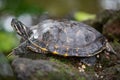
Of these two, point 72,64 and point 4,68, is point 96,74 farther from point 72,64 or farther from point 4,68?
point 4,68

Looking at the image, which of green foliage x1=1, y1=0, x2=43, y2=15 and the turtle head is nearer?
the turtle head

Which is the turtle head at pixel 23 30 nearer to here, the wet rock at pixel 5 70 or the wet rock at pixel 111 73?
the wet rock at pixel 111 73

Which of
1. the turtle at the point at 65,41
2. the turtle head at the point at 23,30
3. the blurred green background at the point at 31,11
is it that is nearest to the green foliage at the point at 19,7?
the blurred green background at the point at 31,11

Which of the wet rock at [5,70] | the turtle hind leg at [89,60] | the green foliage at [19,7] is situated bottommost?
the green foliage at [19,7]

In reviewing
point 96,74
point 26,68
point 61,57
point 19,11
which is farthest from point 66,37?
point 19,11

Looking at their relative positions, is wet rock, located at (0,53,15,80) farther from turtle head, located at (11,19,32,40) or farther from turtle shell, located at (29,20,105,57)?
turtle head, located at (11,19,32,40)

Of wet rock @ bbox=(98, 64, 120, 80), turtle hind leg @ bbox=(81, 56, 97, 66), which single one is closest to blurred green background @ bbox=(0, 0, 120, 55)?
turtle hind leg @ bbox=(81, 56, 97, 66)

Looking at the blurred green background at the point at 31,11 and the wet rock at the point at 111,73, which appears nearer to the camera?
the wet rock at the point at 111,73

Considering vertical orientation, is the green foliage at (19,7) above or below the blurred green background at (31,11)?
above
